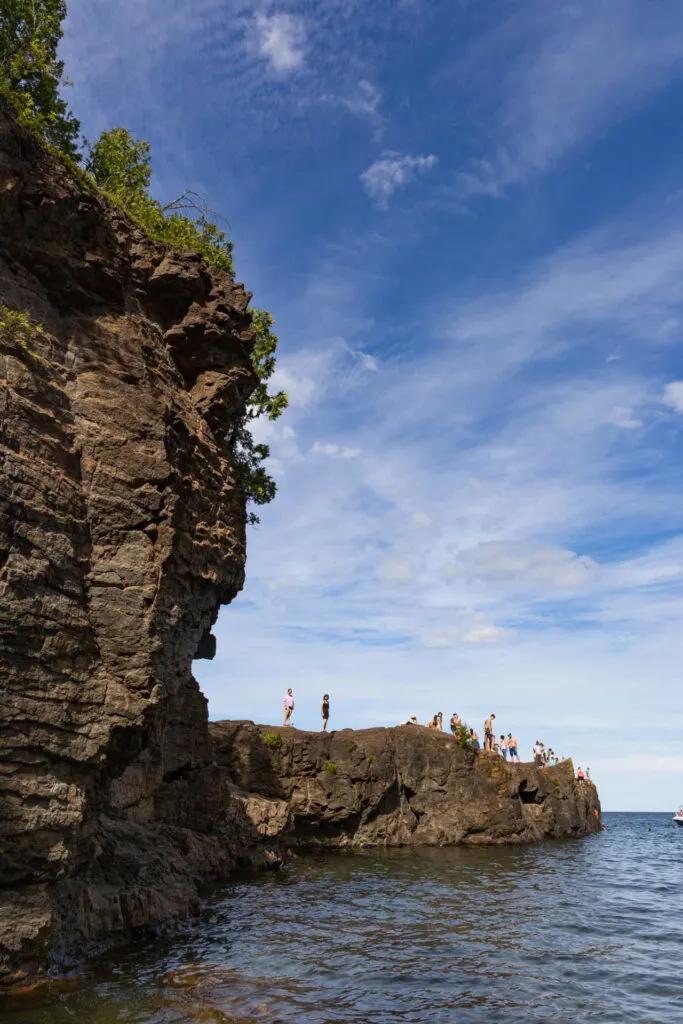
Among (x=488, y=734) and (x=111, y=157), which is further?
(x=488, y=734)

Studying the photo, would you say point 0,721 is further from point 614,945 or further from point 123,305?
point 614,945

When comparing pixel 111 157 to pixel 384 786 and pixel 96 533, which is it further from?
pixel 384 786

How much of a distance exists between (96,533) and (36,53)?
471 inches

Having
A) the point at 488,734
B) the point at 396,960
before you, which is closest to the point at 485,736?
the point at 488,734

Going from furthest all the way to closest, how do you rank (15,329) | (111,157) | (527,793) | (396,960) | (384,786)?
(527,793)
(384,786)
(111,157)
(396,960)
(15,329)

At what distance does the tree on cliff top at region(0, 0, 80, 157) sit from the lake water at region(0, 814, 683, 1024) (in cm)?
1769

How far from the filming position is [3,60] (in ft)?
56.3

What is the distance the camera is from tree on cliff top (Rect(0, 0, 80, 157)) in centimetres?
1717

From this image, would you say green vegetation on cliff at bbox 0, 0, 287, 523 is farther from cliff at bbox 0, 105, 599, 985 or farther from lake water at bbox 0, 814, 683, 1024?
lake water at bbox 0, 814, 683, 1024

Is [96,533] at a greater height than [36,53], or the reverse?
[36,53]

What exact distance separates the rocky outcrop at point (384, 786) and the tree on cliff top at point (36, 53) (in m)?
25.5

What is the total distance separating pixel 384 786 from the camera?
3922 centimetres

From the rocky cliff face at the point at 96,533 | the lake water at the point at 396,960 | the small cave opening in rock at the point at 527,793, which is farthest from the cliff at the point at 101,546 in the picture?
the small cave opening in rock at the point at 527,793

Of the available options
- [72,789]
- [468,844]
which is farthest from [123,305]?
[468,844]
